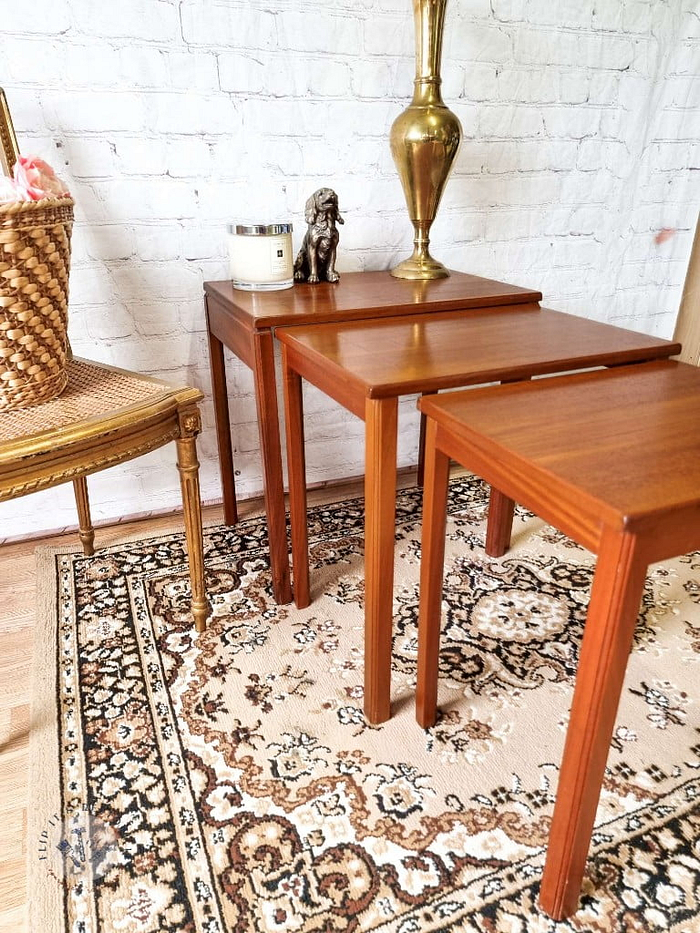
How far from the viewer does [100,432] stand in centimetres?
95

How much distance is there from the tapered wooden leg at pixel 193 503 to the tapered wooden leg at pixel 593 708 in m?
0.70

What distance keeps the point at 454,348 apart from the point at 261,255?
0.47m

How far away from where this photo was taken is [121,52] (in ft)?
4.07

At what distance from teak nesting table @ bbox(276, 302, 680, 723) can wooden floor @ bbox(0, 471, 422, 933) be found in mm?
487

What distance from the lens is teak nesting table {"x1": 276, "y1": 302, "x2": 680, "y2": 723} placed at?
84 centimetres

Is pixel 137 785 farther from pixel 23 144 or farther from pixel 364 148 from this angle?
pixel 364 148

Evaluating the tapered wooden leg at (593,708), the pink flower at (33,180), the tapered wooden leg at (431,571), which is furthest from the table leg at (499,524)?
the pink flower at (33,180)

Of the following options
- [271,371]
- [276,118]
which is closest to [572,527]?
[271,371]

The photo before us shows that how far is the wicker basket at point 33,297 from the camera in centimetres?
86

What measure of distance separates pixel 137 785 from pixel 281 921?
276 millimetres

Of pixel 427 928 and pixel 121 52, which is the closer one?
pixel 427 928

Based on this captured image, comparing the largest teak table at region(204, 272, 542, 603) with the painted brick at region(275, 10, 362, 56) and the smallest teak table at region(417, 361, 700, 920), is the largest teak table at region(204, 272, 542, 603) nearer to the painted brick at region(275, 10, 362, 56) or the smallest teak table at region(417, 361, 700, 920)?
the smallest teak table at region(417, 361, 700, 920)

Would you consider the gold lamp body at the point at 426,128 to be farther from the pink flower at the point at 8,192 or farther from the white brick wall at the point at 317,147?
the pink flower at the point at 8,192

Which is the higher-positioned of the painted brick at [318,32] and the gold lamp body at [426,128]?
the painted brick at [318,32]
